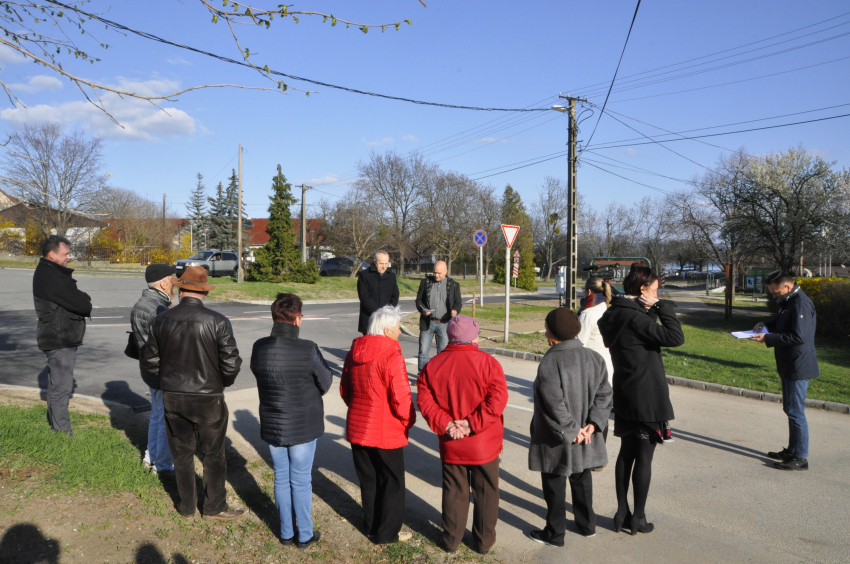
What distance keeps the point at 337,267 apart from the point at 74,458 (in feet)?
123

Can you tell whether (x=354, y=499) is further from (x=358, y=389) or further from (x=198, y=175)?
(x=198, y=175)

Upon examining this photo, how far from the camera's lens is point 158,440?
4734 mm

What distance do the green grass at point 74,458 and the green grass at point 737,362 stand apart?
8.34 metres

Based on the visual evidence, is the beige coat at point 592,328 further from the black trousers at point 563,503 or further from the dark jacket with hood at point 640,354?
the black trousers at point 563,503

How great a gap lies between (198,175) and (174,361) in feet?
210

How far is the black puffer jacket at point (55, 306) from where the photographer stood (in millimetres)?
5180

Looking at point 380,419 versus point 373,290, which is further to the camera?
point 373,290

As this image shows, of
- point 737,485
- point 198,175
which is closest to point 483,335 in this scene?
point 737,485

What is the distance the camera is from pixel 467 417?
358cm

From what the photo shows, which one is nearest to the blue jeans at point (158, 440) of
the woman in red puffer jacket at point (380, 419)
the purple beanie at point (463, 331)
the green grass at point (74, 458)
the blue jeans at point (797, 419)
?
the green grass at point (74, 458)

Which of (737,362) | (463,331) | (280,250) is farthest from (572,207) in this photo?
(280,250)

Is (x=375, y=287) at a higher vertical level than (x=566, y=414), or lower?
higher

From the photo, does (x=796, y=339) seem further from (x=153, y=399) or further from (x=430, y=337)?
(x=153, y=399)

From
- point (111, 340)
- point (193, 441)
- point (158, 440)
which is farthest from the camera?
point (111, 340)
